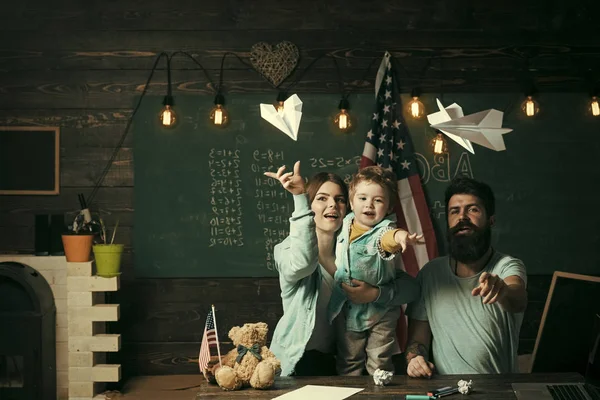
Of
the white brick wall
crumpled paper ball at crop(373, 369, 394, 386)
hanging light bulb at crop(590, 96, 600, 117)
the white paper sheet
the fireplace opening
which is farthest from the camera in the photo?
hanging light bulb at crop(590, 96, 600, 117)

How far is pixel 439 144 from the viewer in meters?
4.52

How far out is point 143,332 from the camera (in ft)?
15.5

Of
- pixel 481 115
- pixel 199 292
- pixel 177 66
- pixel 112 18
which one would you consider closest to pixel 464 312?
pixel 481 115

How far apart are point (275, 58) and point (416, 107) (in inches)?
35.5

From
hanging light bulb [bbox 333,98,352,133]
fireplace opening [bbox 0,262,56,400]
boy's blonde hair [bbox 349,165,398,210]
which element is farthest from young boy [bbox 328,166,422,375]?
fireplace opening [bbox 0,262,56,400]

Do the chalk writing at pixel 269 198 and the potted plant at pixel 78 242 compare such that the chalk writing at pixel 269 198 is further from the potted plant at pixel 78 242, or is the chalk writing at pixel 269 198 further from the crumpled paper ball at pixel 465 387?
the crumpled paper ball at pixel 465 387

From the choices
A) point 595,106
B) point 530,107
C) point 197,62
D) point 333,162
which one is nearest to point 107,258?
point 197,62

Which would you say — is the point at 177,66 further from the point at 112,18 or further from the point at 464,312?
the point at 464,312

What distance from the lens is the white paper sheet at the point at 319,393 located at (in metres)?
2.38

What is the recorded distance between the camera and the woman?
9.09 ft

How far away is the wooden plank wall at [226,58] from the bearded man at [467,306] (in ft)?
5.95

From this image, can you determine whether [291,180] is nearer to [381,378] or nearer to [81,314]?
[381,378]

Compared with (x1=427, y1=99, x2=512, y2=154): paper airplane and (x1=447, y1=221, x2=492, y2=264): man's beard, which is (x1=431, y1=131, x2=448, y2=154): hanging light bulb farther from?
(x1=427, y1=99, x2=512, y2=154): paper airplane

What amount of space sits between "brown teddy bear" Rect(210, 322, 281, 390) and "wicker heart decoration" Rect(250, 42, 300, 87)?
2.42 m
